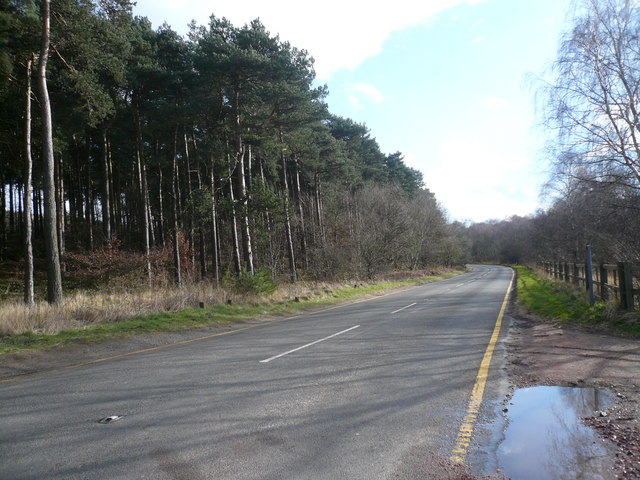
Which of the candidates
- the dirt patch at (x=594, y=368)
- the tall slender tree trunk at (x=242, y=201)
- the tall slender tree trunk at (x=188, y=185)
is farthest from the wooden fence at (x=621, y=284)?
the tall slender tree trunk at (x=188, y=185)

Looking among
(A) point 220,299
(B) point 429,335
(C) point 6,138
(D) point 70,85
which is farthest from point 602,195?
(C) point 6,138

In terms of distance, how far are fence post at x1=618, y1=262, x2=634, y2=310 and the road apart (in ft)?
15.9

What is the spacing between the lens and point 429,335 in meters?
10.4

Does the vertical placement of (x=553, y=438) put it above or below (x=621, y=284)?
below

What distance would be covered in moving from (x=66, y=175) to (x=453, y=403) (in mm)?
44477

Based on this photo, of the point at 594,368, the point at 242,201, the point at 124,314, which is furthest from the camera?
the point at 242,201

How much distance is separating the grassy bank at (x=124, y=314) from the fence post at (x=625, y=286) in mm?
11495

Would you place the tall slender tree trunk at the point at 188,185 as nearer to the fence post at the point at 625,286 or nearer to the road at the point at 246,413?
the road at the point at 246,413

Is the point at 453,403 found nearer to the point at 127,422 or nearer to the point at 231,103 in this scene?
the point at 127,422

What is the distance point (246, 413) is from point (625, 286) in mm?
10322

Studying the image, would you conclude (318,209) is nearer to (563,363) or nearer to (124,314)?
(124,314)

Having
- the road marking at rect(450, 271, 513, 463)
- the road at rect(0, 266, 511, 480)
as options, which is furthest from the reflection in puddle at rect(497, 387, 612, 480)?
the road at rect(0, 266, 511, 480)

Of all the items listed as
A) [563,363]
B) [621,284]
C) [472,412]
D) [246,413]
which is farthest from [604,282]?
[246,413]

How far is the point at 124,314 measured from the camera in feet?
44.4
